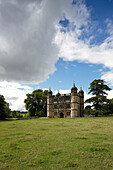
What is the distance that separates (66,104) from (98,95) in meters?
13.3

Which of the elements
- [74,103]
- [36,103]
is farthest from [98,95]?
[36,103]

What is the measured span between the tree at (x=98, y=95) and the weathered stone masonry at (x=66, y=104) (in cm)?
572

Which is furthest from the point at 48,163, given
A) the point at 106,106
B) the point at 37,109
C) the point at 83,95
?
the point at 37,109

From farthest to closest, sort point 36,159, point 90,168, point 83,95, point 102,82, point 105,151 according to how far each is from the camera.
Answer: point 83,95, point 102,82, point 105,151, point 36,159, point 90,168

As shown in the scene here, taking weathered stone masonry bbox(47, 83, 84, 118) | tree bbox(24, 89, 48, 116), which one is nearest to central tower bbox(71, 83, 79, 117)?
weathered stone masonry bbox(47, 83, 84, 118)

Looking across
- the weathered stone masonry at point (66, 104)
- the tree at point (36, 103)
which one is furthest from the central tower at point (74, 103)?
the tree at point (36, 103)

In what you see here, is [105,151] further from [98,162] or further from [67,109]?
[67,109]

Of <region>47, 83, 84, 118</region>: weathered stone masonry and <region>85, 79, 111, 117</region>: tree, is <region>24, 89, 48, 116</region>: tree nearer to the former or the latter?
<region>47, 83, 84, 118</region>: weathered stone masonry

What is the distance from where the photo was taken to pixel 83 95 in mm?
50250

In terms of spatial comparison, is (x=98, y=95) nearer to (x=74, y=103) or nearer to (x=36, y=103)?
(x=74, y=103)

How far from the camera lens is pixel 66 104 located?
47.3 m

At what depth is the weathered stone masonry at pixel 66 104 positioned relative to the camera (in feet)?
147

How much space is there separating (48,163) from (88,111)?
119 feet

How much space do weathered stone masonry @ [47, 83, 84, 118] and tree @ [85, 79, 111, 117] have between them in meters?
5.72
